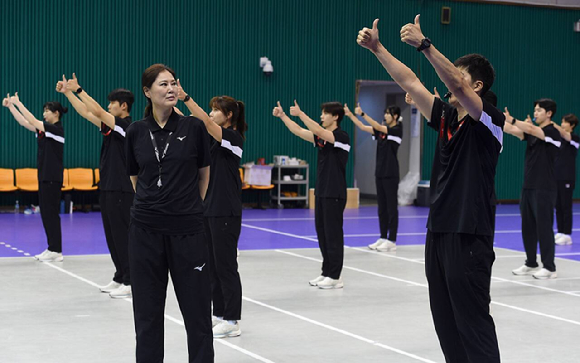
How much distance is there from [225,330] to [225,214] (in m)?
0.92

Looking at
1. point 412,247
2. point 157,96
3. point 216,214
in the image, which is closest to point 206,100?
point 412,247

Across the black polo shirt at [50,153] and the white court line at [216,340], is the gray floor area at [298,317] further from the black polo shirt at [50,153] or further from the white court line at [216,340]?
the black polo shirt at [50,153]

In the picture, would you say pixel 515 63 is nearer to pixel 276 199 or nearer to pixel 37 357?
pixel 276 199

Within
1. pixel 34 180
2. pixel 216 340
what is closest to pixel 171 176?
pixel 216 340

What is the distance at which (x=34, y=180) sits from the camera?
17.0 m

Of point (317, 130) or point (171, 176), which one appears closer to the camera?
point (171, 176)

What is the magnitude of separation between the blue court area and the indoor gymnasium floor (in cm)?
10

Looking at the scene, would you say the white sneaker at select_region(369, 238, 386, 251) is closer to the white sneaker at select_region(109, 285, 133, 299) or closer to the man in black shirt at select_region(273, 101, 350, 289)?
the man in black shirt at select_region(273, 101, 350, 289)

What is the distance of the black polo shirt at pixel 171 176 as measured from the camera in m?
4.48

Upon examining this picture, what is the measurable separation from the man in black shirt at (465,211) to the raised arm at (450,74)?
0.08 metres

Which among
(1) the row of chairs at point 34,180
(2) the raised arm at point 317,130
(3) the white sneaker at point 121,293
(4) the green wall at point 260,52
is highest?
(4) the green wall at point 260,52

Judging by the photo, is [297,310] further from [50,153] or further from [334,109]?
[50,153]

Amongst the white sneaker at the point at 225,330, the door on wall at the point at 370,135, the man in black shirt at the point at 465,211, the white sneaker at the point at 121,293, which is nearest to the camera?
the man in black shirt at the point at 465,211

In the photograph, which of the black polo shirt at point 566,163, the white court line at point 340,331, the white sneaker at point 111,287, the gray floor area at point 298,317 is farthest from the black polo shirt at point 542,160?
the white sneaker at point 111,287
